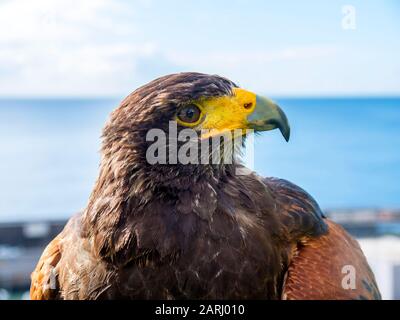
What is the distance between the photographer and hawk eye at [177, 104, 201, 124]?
1.77 m

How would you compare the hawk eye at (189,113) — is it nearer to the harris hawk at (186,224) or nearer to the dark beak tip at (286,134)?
the harris hawk at (186,224)

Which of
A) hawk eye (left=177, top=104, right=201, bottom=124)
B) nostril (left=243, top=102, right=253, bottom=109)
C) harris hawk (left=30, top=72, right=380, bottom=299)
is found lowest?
harris hawk (left=30, top=72, right=380, bottom=299)

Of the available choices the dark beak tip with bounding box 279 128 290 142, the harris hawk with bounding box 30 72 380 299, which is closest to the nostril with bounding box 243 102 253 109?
the harris hawk with bounding box 30 72 380 299

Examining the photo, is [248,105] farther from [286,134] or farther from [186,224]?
[186,224]

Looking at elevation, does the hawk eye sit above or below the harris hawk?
above

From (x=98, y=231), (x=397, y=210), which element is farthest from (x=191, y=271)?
(x=397, y=210)

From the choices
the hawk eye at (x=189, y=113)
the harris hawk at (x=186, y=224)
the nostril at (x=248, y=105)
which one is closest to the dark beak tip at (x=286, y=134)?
the harris hawk at (x=186, y=224)

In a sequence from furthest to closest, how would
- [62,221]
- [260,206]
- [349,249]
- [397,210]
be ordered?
[397,210] < [62,221] < [349,249] < [260,206]

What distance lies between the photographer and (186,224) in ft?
5.77

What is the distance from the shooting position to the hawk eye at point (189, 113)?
1.77 meters

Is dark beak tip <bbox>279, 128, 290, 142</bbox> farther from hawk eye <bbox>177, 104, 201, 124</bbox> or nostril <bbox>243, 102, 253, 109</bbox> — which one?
hawk eye <bbox>177, 104, 201, 124</bbox>

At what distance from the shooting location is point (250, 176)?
1947 mm
